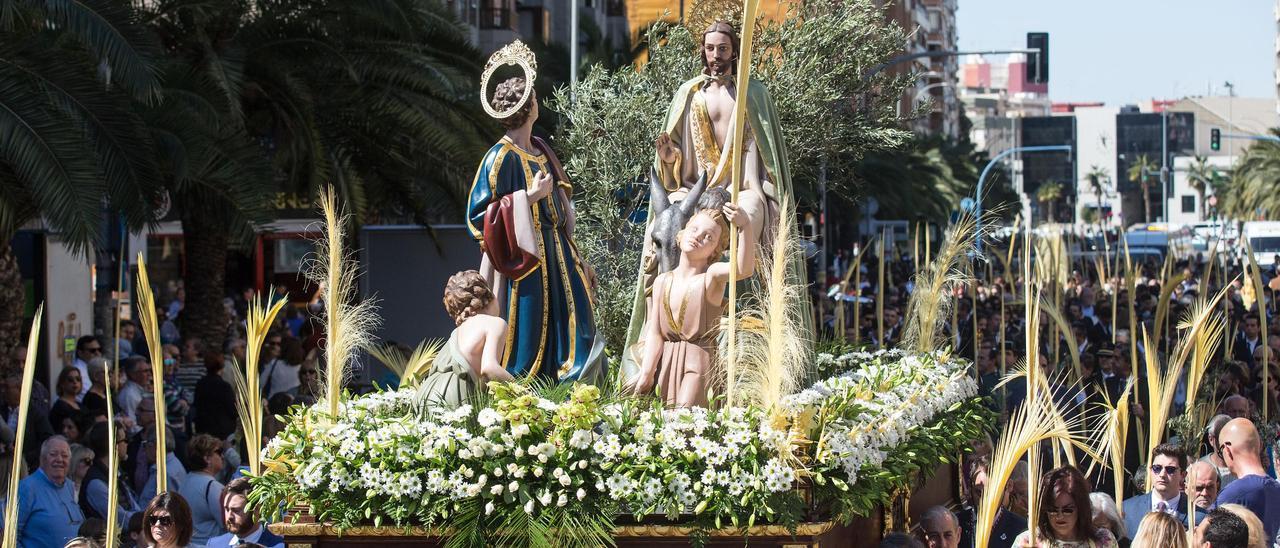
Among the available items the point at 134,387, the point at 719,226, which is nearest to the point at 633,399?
the point at 719,226

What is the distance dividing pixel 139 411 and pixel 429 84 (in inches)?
268

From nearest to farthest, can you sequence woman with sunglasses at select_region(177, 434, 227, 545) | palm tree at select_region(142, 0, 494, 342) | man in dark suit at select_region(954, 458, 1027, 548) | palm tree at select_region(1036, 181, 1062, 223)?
man in dark suit at select_region(954, 458, 1027, 548)
woman with sunglasses at select_region(177, 434, 227, 545)
palm tree at select_region(142, 0, 494, 342)
palm tree at select_region(1036, 181, 1062, 223)

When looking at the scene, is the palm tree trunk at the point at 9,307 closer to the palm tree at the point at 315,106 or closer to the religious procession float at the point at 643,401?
the palm tree at the point at 315,106

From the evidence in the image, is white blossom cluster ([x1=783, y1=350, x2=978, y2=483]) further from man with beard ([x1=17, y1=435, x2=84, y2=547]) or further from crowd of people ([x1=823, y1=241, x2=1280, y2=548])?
man with beard ([x1=17, y1=435, x2=84, y2=547])

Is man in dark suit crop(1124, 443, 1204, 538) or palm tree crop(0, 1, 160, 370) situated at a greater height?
palm tree crop(0, 1, 160, 370)

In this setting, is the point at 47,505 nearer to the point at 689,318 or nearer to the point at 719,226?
the point at 689,318

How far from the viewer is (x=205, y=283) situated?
758 inches

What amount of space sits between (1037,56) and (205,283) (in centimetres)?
1653

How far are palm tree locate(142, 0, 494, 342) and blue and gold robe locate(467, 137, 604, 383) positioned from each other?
613cm

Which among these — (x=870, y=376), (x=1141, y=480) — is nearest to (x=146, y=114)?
(x=870, y=376)

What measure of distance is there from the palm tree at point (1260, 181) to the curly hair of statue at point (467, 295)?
1932 inches

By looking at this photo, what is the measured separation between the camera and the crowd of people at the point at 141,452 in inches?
303

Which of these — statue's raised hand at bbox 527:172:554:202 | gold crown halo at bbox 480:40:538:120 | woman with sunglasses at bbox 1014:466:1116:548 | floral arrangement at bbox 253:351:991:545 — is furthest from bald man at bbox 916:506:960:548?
gold crown halo at bbox 480:40:538:120

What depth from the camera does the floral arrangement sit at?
6.88 m
